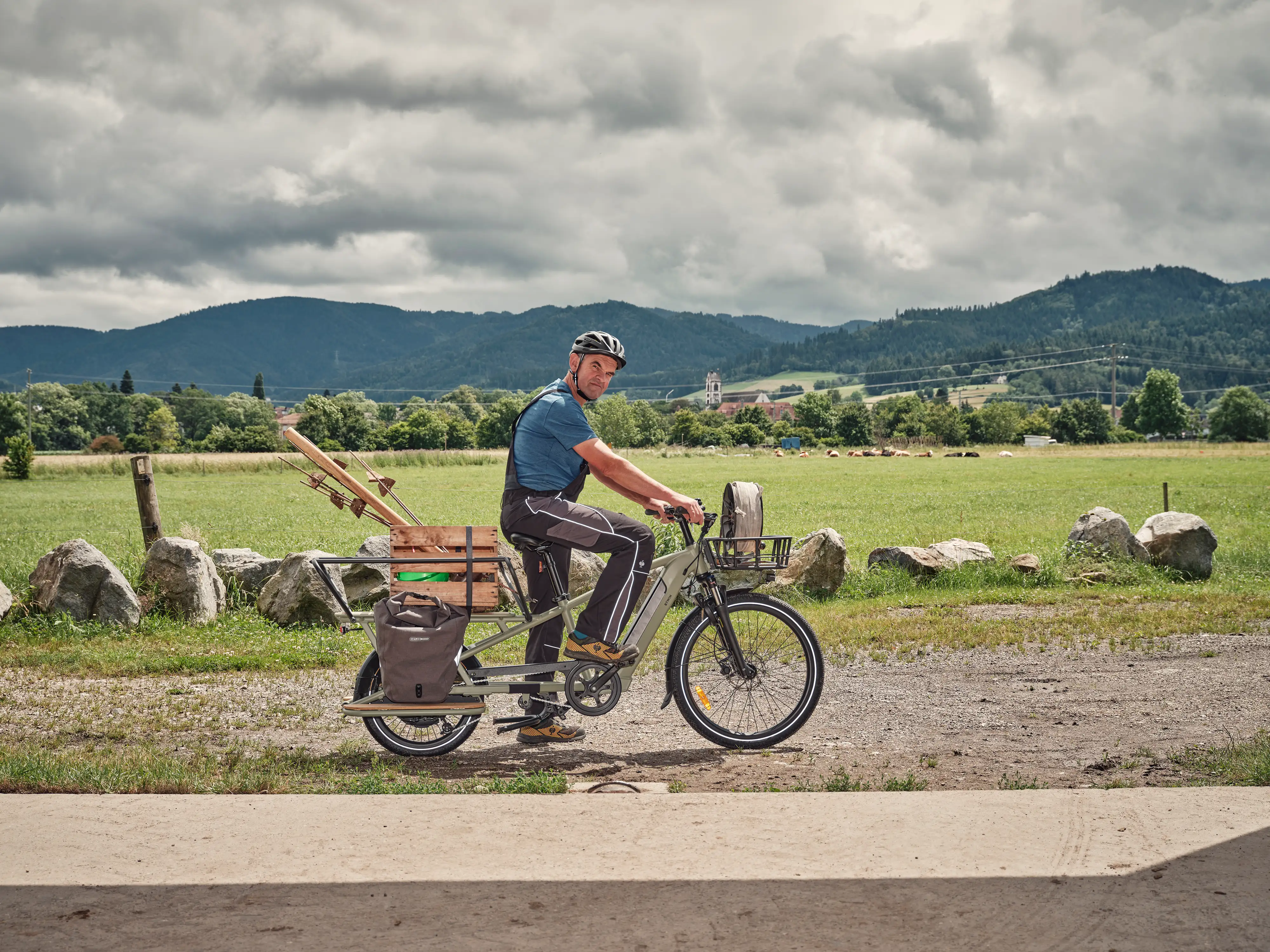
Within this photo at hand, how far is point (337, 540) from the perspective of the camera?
24328 millimetres

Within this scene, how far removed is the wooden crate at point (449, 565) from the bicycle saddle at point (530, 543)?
147mm

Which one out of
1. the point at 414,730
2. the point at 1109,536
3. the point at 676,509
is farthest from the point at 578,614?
the point at 1109,536

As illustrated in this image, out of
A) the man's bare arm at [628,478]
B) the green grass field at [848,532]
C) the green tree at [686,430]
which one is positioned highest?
the green tree at [686,430]

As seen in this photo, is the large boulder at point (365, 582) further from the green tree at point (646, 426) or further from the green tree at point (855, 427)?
the green tree at point (855, 427)

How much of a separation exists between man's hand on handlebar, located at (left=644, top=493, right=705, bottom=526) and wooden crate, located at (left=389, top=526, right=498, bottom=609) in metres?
0.95

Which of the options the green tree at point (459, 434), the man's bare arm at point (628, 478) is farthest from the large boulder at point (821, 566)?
the green tree at point (459, 434)

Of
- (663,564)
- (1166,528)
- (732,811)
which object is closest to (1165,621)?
(1166,528)

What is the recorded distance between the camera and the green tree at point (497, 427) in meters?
137

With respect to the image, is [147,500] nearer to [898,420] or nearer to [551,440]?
[551,440]

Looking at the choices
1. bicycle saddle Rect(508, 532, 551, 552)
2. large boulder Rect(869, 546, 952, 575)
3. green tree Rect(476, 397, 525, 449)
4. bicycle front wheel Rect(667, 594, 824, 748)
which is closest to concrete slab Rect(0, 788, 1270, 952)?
bicycle front wheel Rect(667, 594, 824, 748)

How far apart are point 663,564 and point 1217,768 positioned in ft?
10.5

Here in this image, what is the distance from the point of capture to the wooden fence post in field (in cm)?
1345

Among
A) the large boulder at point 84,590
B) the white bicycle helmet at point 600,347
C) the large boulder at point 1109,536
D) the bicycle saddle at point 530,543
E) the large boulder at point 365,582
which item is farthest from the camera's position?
the large boulder at point 1109,536

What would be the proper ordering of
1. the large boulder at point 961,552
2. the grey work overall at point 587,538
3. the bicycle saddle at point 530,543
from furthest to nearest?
the large boulder at point 961,552, the bicycle saddle at point 530,543, the grey work overall at point 587,538
